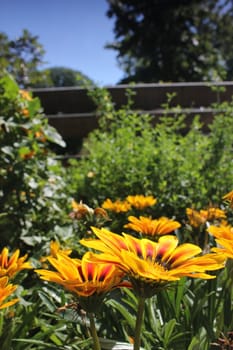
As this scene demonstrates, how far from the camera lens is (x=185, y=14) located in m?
23.2

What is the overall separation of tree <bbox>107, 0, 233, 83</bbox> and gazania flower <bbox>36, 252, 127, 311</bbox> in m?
23.1

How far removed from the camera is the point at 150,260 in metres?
0.63

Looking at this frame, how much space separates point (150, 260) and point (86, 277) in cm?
9

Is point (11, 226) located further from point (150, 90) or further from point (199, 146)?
point (150, 90)

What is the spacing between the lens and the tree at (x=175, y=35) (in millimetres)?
23250

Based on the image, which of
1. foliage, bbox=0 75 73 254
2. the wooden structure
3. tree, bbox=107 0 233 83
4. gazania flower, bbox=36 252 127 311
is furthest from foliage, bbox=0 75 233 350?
tree, bbox=107 0 233 83

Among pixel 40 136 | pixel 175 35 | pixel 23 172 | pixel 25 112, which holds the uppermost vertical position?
pixel 175 35

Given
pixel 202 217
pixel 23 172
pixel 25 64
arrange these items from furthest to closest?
1. pixel 25 64
2. pixel 23 172
3. pixel 202 217

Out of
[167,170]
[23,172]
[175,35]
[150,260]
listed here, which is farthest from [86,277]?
[175,35]

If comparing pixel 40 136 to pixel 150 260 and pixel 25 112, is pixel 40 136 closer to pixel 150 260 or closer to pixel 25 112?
pixel 25 112

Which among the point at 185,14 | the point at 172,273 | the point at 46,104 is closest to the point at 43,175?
the point at 172,273

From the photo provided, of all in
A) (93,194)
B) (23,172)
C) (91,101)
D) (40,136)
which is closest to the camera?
(23,172)

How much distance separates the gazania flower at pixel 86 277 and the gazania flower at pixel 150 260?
27mm

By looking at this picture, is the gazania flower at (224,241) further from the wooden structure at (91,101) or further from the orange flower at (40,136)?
the wooden structure at (91,101)
